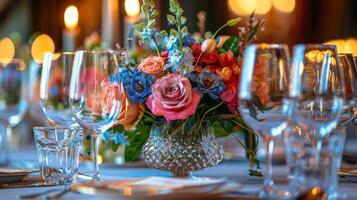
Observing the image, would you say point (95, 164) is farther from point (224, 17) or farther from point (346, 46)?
point (224, 17)

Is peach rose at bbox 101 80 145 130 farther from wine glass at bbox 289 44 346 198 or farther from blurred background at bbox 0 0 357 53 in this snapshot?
blurred background at bbox 0 0 357 53

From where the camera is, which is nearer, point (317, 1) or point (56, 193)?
point (56, 193)

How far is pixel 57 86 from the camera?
1803mm

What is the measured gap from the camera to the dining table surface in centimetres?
127

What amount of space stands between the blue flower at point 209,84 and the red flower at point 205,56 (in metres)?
0.04

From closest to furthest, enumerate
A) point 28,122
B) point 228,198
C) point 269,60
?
point 228,198
point 269,60
point 28,122

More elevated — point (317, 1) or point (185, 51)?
point (317, 1)

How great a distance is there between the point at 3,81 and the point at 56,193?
1.00m

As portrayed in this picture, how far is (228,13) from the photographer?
7.99 m

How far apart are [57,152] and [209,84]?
0.34 meters

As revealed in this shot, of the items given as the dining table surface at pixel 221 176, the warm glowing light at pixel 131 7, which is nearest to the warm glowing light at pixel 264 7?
the warm glowing light at pixel 131 7

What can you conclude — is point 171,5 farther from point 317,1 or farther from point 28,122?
point 317,1

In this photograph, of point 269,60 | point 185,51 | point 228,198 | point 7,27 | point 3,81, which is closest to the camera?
point 228,198

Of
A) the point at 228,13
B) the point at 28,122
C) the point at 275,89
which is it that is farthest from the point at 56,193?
the point at 228,13
